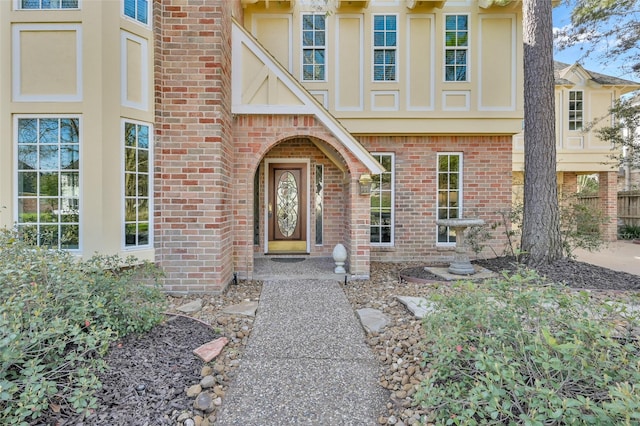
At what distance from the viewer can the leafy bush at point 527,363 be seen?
153 centimetres

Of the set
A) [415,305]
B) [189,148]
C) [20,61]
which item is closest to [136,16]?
[20,61]

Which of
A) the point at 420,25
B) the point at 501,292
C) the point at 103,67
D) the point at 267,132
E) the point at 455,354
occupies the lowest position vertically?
the point at 455,354

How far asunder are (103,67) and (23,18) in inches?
49.6

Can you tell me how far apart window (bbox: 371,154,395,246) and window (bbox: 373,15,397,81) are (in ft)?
6.45

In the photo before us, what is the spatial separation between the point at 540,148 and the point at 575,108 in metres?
8.05

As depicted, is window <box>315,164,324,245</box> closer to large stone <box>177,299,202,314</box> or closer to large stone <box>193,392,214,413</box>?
large stone <box>177,299,202,314</box>

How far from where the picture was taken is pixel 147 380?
8.09 feet

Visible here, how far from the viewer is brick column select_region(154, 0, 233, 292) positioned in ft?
16.2

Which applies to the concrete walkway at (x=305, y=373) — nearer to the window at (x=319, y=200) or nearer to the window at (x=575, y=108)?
the window at (x=319, y=200)

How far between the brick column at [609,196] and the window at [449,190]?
307 inches

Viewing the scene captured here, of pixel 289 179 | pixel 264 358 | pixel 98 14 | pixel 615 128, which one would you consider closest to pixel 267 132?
pixel 289 179

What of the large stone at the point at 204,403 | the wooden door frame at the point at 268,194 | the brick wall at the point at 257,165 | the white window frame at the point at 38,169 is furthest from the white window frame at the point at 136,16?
the large stone at the point at 204,403

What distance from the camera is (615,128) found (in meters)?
9.24

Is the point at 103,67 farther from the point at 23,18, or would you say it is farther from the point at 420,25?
the point at 420,25
